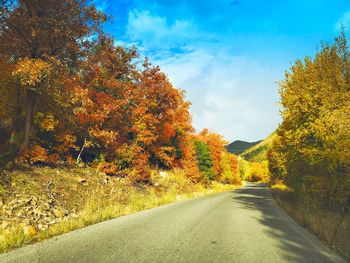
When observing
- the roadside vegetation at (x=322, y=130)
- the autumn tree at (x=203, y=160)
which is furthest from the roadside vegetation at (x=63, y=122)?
the autumn tree at (x=203, y=160)

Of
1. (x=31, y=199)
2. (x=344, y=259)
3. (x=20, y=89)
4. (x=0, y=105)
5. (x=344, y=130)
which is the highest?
(x=20, y=89)

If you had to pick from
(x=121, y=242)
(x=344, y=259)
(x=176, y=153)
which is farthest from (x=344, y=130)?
(x=176, y=153)

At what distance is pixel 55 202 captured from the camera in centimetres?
1174

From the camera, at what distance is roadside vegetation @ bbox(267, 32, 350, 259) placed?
39.0 ft

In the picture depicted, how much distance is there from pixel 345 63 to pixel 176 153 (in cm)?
2677

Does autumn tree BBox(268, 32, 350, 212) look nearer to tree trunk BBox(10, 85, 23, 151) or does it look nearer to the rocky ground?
the rocky ground

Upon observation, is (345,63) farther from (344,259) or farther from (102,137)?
(102,137)

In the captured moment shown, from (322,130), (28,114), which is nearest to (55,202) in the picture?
(28,114)

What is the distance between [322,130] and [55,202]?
1223 cm

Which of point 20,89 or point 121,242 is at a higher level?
point 20,89

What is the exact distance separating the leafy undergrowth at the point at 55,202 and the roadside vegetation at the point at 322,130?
7855 mm

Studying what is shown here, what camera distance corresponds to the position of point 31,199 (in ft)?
35.0

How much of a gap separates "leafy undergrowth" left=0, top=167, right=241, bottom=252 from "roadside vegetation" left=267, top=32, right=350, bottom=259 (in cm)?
786

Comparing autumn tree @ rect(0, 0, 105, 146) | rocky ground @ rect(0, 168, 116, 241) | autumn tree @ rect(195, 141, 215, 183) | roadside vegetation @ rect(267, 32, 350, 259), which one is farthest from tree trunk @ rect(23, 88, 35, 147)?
autumn tree @ rect(195, 141, 215, 183)
